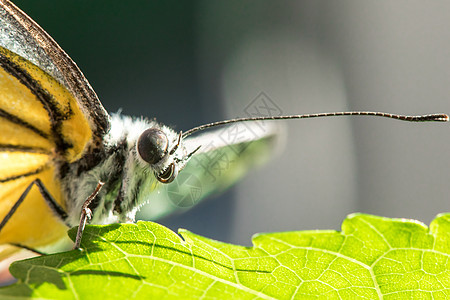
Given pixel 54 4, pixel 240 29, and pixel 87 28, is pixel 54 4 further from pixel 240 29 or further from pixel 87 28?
pixel 240 29

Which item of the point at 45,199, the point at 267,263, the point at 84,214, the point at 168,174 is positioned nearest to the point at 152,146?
the point at 168,174

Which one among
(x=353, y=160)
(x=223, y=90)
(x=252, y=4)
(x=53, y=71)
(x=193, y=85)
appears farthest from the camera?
(x=252, y=4)

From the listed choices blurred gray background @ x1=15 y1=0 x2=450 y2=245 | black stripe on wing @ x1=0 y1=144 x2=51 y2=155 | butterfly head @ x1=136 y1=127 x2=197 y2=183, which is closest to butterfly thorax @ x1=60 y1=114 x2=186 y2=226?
butterfly head @ x1=136 y1=127 x2=197 y2=183

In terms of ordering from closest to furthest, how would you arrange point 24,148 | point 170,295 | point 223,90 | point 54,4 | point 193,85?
point 170,295 → point 24,148 → point 54,4 → point 193,85 → point 223,90

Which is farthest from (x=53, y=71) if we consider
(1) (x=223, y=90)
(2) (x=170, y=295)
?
(1) (x=223, y=90)

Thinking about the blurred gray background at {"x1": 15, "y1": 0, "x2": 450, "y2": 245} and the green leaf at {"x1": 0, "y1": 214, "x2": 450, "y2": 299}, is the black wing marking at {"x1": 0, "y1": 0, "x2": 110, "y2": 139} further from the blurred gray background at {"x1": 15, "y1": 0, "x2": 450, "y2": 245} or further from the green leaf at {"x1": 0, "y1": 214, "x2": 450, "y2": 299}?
the blurred gray background at {"x1": 15, "y1": 0, "x2": 450, "y2": 245}

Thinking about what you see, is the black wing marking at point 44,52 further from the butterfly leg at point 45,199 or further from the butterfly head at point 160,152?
the butterfly leg at point 45,199
